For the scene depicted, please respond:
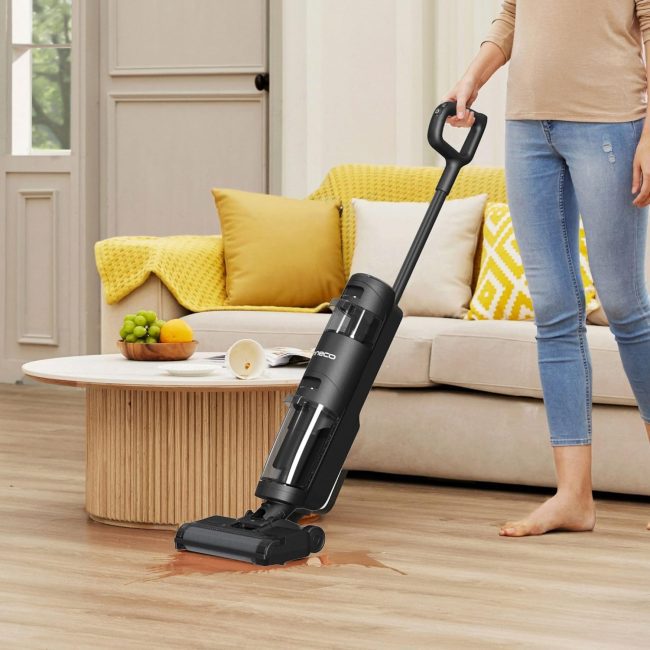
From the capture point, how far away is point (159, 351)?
2.60 meters

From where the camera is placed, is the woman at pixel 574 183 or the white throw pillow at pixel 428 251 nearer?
the woman at pixel 574 183

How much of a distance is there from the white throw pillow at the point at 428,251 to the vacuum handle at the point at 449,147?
114 cm

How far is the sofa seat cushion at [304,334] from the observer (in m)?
2.92

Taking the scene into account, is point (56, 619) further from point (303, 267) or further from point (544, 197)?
point (303, 267)

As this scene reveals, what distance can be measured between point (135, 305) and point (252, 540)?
152 centimetres

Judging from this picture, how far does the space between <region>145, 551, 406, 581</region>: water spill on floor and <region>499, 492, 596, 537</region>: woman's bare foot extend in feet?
1.07

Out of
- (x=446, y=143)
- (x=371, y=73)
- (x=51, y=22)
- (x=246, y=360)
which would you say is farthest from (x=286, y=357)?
(x=51, y=22)

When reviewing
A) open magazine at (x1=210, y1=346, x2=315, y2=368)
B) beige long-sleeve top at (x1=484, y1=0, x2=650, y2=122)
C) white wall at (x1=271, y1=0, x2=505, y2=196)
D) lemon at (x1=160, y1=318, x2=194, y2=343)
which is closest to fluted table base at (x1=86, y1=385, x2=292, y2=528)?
open magazine at (x1=210, y1=346, x2=315, y2=368)

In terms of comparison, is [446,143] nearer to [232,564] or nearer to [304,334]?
[232,564]

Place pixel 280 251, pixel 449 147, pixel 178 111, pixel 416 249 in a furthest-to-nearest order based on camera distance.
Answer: pixel 178 111, pixel 280 251, pixel 449 147, pixel 416 249

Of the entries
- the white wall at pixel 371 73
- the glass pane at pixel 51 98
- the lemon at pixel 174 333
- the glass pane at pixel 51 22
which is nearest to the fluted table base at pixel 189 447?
the lemon at pixel 174 333

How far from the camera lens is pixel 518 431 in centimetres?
284

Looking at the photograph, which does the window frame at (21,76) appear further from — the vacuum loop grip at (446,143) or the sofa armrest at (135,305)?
the vacuum loop grip at (446,143)

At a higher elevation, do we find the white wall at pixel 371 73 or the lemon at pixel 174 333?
the white wall at pixel 371 73
